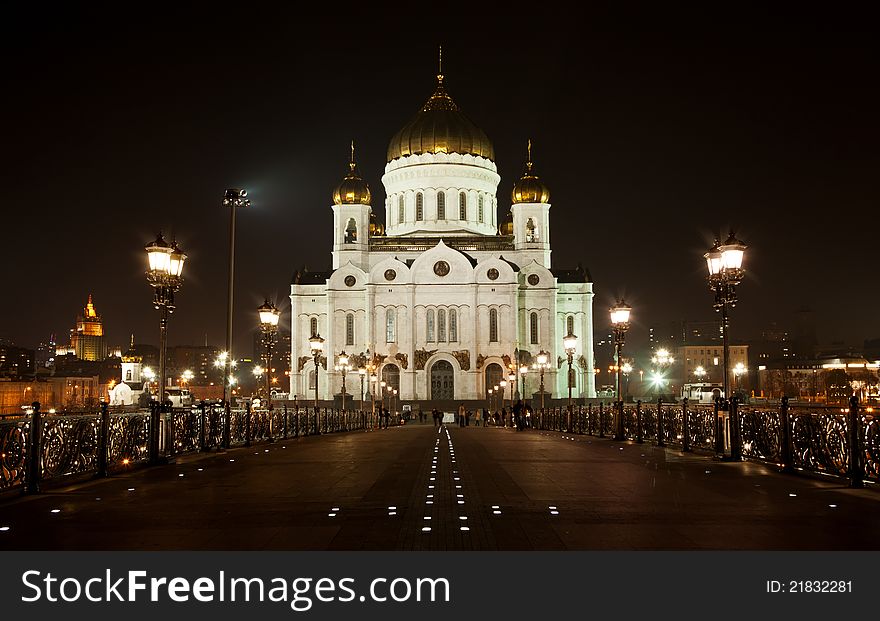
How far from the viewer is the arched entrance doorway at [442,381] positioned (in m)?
80.3

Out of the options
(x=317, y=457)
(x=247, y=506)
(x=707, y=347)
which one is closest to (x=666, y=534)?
(x=247, y=506)

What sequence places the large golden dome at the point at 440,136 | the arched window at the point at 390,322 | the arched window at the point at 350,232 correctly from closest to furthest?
the arched window at the point at 390,322 < the arched window at the point at 350,232 < the large golden dome at the point at 440,136

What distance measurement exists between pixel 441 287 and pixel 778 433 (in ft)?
214

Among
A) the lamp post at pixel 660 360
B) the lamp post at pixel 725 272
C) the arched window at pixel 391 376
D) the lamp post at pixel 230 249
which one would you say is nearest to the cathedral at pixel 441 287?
the arched window at pixel 391 376

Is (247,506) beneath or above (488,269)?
beneath

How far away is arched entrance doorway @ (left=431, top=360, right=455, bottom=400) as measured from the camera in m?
80.3

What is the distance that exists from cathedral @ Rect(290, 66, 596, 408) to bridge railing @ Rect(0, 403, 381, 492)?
52961 millimetres

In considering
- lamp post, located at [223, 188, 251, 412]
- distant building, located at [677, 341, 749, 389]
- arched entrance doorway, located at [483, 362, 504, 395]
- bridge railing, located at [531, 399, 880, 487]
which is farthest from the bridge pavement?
distant building, located at [677, 341, 749, 389]

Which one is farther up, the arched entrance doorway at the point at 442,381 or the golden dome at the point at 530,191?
the golden dome at the point at 530,191

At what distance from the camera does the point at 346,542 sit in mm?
8219

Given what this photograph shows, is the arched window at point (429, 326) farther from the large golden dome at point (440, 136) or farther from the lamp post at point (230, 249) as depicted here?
the lamp post at point (230, 249)

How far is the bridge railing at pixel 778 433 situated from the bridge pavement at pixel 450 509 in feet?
1.64
